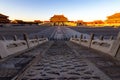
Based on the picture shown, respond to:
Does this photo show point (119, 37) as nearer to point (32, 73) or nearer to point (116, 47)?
point (116, 47)

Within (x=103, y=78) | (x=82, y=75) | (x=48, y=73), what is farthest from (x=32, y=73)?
(x=103, y=78)

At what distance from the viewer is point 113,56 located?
904 cm

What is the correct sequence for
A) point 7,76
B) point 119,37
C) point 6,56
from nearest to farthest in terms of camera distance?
point 7,76 < point 119,37 < point 6,56

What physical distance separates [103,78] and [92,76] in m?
0.37

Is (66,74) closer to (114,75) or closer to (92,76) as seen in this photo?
(92,76)

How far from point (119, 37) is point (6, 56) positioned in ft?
17.0

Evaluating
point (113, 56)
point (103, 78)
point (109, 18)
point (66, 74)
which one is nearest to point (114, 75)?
point (103, 78)

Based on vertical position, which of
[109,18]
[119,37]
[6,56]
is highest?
[119,37]

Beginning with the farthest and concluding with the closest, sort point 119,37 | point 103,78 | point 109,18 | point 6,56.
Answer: point 109,18 → point 6,56 → point 119,37 → point 103,78

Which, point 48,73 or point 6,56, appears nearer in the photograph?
point 48,73

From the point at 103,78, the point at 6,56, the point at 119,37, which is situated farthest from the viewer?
the point at 6,56

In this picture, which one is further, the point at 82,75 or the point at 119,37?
the point at 119,37

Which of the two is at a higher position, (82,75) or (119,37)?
(119,37)

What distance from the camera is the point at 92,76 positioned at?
5.93 meters
